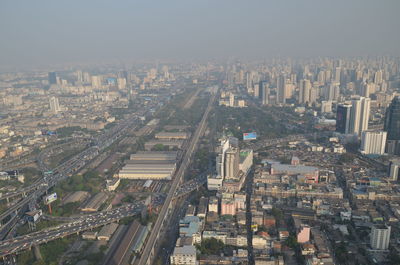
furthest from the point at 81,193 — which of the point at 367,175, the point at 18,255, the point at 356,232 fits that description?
the point at 367,175

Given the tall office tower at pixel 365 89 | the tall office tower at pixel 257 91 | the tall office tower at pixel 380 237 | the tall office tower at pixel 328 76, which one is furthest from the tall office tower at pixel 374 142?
the tall office tower at pixel 328 76

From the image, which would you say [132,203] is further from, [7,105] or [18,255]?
[7,105]

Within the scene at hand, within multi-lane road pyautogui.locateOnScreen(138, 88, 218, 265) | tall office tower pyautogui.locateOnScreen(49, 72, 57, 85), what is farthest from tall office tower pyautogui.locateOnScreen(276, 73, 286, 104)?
tall office tower pyautogui.locateOnScreen(49, 72, 57, 85)

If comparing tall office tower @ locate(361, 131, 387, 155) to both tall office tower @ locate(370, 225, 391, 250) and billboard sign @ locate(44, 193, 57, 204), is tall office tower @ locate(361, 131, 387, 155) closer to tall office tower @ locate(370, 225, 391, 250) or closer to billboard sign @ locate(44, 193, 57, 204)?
tall office tower @ locate(370, 225, 391, 250)

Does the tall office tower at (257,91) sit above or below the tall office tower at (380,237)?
above

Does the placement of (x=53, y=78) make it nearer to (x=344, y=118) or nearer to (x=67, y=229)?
(x=344, y=118)

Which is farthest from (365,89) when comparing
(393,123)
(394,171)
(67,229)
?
(67,229)

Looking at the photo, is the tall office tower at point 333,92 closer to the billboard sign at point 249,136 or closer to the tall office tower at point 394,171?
the billboard sign at point 249,136
